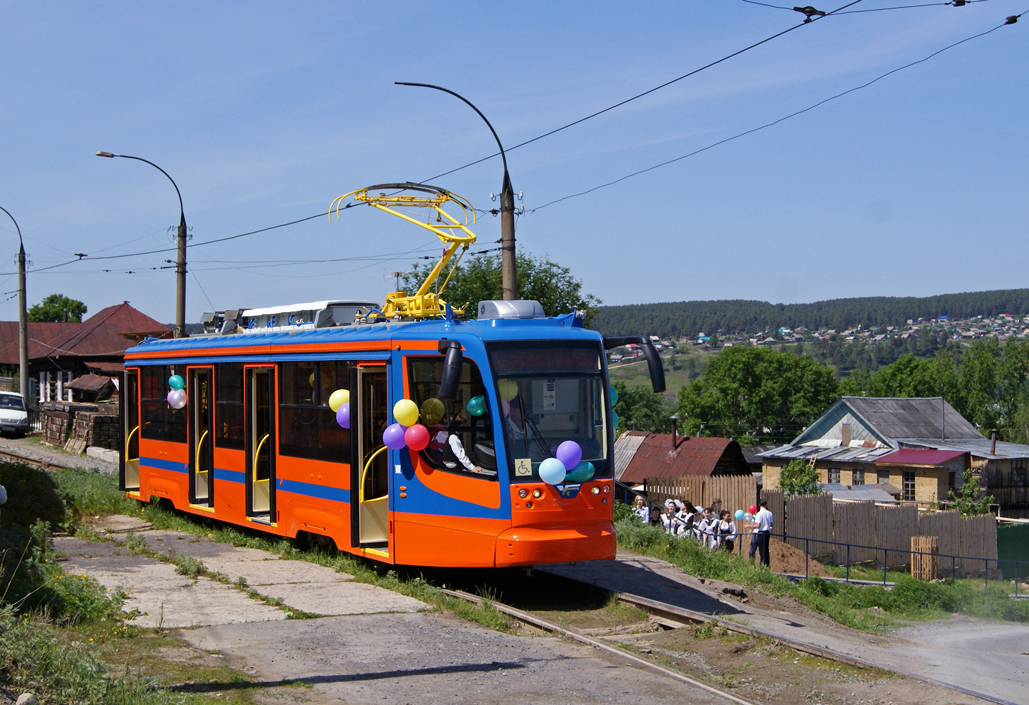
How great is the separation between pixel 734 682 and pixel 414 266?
32001 millimetres

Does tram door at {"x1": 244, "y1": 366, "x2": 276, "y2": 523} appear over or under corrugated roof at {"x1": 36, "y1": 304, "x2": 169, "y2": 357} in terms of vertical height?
under

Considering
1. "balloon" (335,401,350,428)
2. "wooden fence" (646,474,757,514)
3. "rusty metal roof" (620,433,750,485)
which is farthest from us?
"rusty metal roof" (620,433,750,485)

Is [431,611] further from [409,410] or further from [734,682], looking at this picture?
[734,682]

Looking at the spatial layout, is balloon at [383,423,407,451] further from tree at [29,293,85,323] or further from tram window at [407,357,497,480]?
tree at [29,293,85,323]

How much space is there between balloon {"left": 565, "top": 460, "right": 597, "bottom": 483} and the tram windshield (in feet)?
0.68

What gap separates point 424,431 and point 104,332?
57.2 metres

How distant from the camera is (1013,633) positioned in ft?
51.3

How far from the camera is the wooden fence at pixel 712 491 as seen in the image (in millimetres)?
27016

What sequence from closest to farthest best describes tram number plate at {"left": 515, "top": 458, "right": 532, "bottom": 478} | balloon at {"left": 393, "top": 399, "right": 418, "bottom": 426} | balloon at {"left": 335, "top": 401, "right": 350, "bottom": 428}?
1. tram number plate at {"left": 515, "top": 458, "right": 532, "bottom": 478}
2. balloon at {"left": 393, "top": 399, "right": 418, "bottom": 426}
3. balloon at {"left": 335, "top": 401, "right": 350, "bottom": 428}

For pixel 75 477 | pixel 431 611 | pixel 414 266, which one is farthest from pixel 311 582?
pixel 414 266

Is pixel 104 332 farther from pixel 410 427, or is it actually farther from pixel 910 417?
pixel 410 427

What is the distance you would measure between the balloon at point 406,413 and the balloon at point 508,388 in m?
1.09

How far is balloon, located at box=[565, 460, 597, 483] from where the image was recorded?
10.9 meters

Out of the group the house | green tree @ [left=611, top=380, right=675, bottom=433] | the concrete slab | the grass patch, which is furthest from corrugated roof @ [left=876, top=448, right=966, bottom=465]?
green tree @ [left=611, top=380, right=675, bottom=433]
